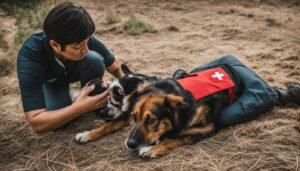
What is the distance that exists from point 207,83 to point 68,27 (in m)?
1.48

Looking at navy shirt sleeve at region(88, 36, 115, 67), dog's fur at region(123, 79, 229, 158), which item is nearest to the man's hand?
dog's fur at region(123, 79, 229, 158)

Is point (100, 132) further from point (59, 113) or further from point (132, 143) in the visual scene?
point (132, 143)

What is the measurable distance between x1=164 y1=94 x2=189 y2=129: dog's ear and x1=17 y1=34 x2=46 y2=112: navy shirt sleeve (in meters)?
1.12

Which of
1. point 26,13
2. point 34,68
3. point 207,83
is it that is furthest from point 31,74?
point 26,13

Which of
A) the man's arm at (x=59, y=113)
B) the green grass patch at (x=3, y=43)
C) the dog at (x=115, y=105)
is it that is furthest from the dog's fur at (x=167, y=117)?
the green grass patch at (x=3, y=43)

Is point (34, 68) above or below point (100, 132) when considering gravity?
above

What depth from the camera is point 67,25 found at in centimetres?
340

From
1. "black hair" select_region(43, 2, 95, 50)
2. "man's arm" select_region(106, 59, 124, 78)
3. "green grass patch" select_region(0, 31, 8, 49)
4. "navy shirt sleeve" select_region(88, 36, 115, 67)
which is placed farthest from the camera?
"green grass patch" select_region(0, 31, 8, 49)

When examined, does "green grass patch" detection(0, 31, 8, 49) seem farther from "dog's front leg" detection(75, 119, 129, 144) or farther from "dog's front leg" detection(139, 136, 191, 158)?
"dog's front leg" detection(139, 136, 191, 158)

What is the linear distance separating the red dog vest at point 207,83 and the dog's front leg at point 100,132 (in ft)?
2.46

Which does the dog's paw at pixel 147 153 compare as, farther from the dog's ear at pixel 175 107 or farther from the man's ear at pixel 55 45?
the man's ear at pixel 55 45

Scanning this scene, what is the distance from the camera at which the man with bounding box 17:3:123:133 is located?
3438 mm

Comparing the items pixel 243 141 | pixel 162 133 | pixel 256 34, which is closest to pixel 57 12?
pixel 162 133

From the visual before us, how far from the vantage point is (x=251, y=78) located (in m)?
4.29
